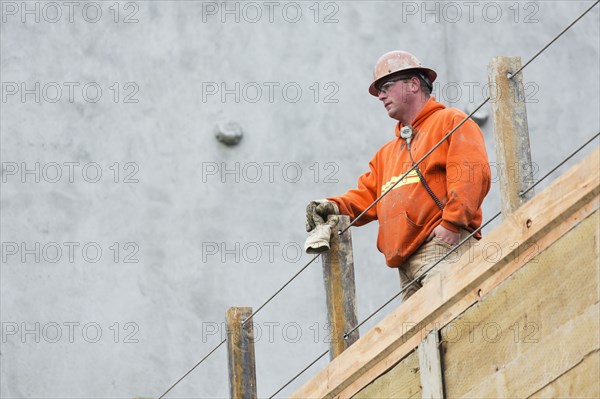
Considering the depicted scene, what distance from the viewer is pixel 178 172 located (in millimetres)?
13742

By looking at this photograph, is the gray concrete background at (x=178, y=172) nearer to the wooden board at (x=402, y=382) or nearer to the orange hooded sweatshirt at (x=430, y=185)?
the orange hooded sweatshirt at (x=430, y=185)

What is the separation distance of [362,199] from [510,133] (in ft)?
5.27

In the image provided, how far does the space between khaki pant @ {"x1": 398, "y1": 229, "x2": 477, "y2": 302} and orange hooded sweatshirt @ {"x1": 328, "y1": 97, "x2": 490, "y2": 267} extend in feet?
0.13

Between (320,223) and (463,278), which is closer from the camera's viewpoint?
(463,278)

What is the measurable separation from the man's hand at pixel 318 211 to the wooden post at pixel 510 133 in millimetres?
1283

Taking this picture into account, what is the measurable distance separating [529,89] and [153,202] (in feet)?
10.8

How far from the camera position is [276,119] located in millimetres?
14047

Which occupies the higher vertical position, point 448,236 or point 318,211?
point 318,211
